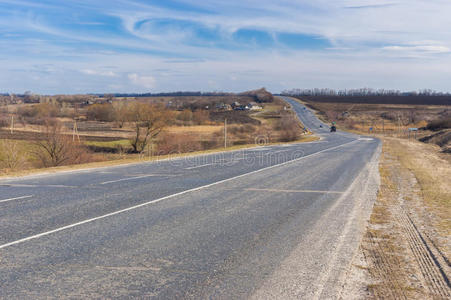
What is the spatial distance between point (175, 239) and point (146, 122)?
144 ft

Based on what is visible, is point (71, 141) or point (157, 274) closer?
point (157, 274)

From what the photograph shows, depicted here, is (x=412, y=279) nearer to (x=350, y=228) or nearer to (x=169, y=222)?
(x=350, y=228)

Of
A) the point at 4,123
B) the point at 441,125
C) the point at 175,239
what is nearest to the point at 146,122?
the point at 4,123

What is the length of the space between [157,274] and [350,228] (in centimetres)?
452

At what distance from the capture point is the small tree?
49.3 meters

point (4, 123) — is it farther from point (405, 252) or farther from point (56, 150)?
point (405, 252)

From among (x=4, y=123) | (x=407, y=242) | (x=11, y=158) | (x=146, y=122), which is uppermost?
(x=146, y=122)

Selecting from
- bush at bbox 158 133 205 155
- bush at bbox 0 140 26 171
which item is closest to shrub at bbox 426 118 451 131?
bush at bbox 158 133 205 155

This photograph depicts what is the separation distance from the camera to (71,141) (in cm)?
3669

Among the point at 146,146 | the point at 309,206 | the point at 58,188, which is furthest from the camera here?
the point at 146,146

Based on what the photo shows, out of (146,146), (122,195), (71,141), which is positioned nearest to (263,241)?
(122,195)

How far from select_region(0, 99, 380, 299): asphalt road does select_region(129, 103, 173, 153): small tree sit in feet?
117

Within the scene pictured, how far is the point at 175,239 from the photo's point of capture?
7168 mm

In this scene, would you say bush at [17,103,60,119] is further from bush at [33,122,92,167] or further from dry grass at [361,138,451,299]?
dry grass at [361,138,451,299]
